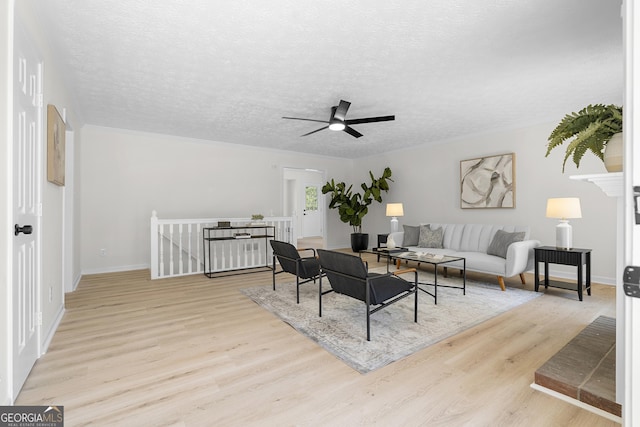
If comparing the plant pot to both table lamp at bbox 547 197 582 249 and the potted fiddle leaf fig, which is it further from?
table lamp at bbox 547 197 582 249

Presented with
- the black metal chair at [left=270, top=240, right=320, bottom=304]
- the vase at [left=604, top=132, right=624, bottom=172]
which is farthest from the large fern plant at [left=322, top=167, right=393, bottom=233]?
the vase at [left=604, top=132, right=624, bottom=172]

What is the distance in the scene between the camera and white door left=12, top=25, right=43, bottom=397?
1.80 metres

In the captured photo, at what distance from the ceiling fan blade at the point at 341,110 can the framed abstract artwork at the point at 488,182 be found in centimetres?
344

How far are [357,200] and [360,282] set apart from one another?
540cm

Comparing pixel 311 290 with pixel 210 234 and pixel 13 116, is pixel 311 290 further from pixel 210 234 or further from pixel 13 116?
pixel 13 116

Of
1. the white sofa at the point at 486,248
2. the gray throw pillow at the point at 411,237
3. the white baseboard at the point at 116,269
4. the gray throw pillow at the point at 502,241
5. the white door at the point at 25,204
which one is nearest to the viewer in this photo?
the white door at the point at 25,204

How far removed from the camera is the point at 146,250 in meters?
5.87

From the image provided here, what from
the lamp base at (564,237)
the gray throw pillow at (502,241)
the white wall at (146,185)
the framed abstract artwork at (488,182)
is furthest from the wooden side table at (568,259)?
the white wall at (146,185)

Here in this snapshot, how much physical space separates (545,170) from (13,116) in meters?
6.50

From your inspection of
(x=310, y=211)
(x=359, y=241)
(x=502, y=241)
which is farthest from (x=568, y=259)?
(x=310, y=211)

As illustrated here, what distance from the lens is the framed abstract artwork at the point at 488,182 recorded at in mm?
5484

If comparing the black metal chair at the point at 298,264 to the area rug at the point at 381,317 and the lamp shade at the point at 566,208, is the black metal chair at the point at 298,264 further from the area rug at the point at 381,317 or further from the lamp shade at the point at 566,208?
the lamp shade at the point at 566,208

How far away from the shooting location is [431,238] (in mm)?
5621

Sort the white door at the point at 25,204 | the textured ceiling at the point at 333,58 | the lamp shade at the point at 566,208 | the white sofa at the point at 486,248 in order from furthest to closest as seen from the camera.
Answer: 1. the white sofa at the point at 486,248
2. the lamp shade at the point at 566,208
3. the textured ceiling at the point at 333,58
4. the white door at the point at 25,204
